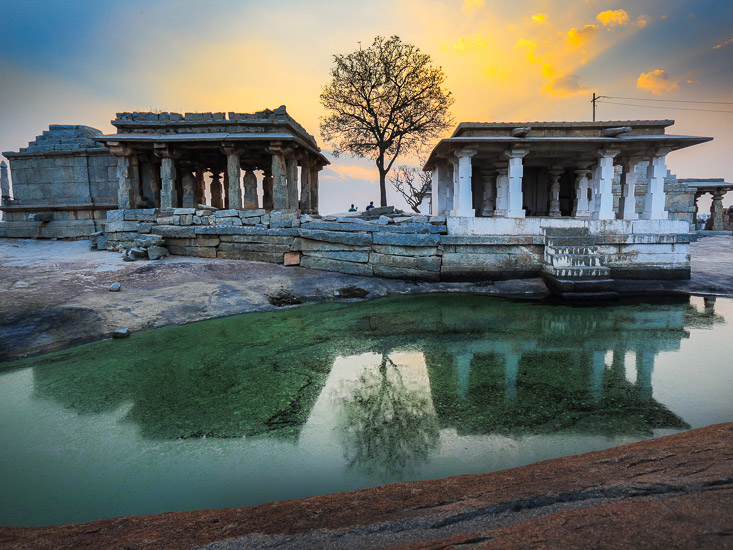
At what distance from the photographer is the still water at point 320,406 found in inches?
111

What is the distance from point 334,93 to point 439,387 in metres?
17.9

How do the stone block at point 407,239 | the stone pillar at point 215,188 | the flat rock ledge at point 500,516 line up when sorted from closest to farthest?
the flat rock ledge at point 500,516
the stone block at point 407,239
the stone pillar at point 215,188

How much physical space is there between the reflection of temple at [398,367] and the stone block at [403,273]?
2.31 meters

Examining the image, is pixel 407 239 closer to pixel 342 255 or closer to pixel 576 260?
pixel 342 255

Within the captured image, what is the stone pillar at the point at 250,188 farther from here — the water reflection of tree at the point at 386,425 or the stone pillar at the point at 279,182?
the water reflection of tree at the point at 386,425

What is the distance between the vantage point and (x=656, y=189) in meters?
11.3

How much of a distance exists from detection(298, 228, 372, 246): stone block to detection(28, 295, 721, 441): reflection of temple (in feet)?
9.50

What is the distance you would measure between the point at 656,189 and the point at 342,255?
950 cm

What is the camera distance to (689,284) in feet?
31.8

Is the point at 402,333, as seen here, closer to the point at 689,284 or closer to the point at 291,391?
the point at 291,391

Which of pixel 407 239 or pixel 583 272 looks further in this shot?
pixel 407 239

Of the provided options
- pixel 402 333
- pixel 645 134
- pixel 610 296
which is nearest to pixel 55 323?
pixel 402 333

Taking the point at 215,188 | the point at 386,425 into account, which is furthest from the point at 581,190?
the point at 215,188

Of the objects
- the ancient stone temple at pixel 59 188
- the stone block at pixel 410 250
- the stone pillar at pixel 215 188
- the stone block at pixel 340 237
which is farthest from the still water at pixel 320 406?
the stone pillar at pixel 215 188
